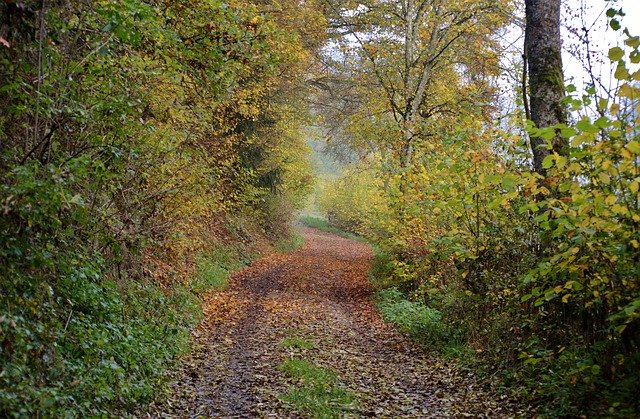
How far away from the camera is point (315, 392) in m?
7.55

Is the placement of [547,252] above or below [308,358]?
above

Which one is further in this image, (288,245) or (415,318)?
(288,245)

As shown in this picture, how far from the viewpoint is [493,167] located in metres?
8.22

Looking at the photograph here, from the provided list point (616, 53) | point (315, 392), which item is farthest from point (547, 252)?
point (315, 392)

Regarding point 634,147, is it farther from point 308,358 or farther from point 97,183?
point 308,358

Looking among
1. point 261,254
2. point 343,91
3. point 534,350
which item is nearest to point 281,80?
point 343,91

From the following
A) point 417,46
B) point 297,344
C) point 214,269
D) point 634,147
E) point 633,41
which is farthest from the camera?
point 417,46

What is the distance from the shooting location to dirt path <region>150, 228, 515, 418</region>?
702cm

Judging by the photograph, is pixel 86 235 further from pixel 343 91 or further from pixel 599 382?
pixel 343 91

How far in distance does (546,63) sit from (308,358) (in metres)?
5.96

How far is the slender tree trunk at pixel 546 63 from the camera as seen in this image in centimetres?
737

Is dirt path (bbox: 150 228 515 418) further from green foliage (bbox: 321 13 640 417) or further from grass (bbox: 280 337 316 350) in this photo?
green foliage (bbox: 321 13 640 417)

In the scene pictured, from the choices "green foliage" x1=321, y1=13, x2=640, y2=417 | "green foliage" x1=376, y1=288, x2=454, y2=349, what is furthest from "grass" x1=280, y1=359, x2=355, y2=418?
"green foliage" x1=376, y1=288, x2=454, y2=349

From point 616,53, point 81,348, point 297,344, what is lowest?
point 297,344
